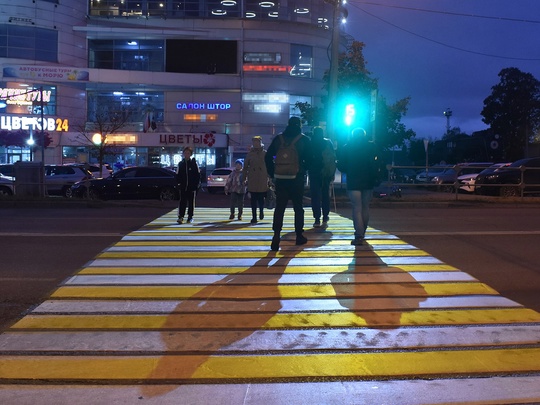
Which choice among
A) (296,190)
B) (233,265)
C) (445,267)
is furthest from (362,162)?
(233,265)

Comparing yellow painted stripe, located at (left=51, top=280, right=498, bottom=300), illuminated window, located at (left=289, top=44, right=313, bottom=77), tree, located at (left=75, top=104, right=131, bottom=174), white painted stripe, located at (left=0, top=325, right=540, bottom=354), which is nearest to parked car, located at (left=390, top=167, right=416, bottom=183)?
illuminated window, located at (left=289, top=44, right=313, bottom=77)

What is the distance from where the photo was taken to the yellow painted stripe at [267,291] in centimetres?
616

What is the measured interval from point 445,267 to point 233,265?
9.45ft

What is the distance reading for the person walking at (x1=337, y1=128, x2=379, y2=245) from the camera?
8.97m

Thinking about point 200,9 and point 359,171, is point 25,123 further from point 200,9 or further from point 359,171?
point 359,171

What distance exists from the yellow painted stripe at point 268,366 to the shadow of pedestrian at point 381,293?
84 centimetres

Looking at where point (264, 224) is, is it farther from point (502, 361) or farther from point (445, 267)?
point (502, 361)

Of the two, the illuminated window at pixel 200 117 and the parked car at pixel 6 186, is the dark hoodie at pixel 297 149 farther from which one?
the illuminated window at pixel 200 117

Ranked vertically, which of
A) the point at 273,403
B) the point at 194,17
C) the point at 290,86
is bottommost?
the point at 273,403

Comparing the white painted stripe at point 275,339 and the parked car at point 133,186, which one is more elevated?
the parked car at point 133,186

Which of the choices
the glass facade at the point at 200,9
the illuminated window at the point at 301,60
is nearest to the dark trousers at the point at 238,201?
the illuminated window at the point at 301,60

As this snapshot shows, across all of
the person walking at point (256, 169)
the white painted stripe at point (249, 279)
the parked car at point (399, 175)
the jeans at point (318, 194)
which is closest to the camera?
the white painted stripe at point (249, 279)

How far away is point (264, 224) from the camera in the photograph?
→ 11836mm

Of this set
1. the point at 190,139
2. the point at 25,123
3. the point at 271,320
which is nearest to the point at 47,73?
the point at 25,123
